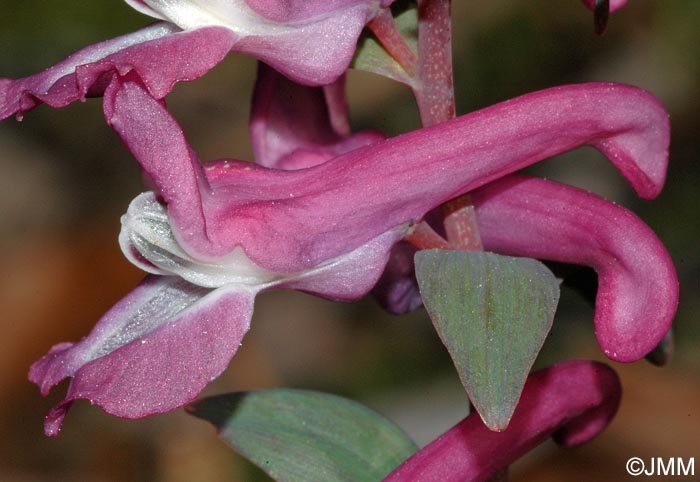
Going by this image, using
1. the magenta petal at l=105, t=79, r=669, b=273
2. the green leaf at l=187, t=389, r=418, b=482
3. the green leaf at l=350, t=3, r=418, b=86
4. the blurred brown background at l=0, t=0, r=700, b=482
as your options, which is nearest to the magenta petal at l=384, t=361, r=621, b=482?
the green leaf at l=187, t=389, r=418, b=482

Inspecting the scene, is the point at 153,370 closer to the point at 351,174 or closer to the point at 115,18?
the point at 351,174

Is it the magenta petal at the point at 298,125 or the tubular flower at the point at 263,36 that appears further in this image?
the magenta petal at the point at 298,125

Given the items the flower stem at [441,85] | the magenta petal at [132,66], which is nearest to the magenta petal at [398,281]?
the flower stem at [441,85]

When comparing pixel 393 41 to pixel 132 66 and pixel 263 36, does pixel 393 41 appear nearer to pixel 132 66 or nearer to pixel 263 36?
pixel 263 36

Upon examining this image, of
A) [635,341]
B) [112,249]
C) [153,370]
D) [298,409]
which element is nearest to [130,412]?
[153,370]

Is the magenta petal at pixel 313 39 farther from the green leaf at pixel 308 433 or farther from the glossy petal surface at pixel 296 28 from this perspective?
the green leaf at pixel 308 433

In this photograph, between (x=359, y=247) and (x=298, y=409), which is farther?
(x=298, y=409)
